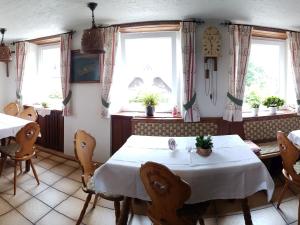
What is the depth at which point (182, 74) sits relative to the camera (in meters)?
2.84

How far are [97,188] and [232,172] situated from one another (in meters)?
0.96

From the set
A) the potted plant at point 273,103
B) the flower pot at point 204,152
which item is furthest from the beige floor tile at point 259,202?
the potted plant at point 273,103

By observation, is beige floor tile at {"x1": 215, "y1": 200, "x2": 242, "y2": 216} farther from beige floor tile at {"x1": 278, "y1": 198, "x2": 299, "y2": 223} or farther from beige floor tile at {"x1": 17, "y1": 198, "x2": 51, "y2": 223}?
beige floor tile at {"x1": 17, "y1": 198, "x2": 51, "y2": 223}

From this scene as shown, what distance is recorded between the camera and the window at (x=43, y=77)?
4.07 metres

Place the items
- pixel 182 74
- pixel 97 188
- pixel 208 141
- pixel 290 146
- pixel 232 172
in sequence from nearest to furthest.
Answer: pixel 232 172 < pixel 97 188 < pixel 208 141 < pixel 290 146 < pixel 182 74

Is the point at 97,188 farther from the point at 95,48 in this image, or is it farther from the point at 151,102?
the point at 151,102

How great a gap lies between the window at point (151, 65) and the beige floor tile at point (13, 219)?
1918 millimetres

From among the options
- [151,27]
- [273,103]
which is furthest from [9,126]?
[273,103]

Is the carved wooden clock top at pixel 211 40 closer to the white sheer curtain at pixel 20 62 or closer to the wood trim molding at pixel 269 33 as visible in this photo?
the wood trim molding at pixel 269 33

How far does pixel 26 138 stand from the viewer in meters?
2.42

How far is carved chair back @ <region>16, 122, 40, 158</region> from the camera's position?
2367 mm

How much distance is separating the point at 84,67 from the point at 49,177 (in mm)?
1573

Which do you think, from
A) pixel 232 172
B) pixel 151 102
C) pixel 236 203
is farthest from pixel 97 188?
pixel 151 102

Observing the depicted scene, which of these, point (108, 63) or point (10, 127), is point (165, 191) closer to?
point (108, 63)
